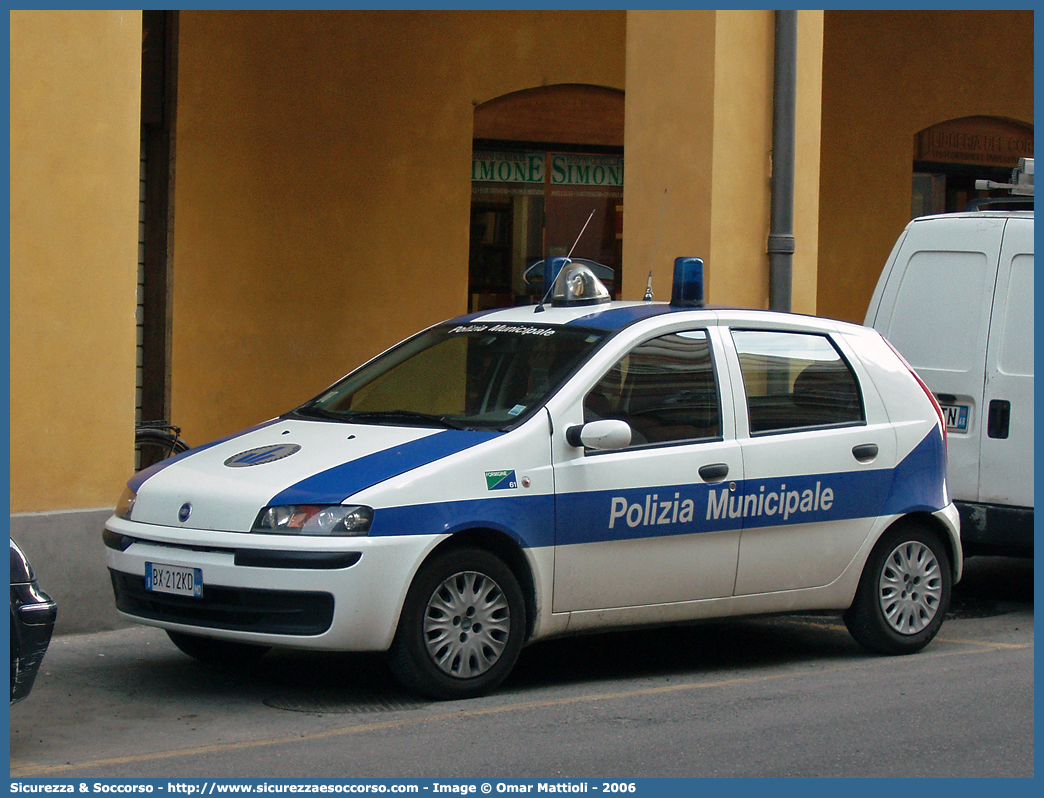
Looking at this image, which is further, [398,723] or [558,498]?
[558,498]

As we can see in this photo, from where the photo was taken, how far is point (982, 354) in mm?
8789

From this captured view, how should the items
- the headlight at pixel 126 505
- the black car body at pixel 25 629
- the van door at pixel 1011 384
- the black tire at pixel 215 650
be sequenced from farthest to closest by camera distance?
the van door at pixel 1011 384 < the black tire at pixel 215 650 < the headlight at pixel 126 505 < the black car body at pixel 25 629

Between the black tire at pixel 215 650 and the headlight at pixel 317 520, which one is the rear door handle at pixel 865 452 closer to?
→ the headlight at pixel 317 520

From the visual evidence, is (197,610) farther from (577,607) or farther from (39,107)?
(39,107)

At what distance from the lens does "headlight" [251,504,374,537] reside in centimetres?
580

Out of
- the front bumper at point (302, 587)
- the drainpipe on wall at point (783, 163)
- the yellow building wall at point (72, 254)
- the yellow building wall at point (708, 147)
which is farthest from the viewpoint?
the drainpipe on wall at point (783, 163)

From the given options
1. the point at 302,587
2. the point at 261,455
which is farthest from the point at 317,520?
the point at 261,455

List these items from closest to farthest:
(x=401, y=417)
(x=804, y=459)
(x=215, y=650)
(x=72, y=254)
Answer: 1. (x=401, y=417)
2. (x=215, y=650)
3. (x=804, y=459)
4. (x=72, y=254)

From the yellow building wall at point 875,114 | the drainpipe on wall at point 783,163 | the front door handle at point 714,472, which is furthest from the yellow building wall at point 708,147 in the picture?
the yellow building wall at point 875,114

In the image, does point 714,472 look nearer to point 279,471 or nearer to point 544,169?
point 279,471

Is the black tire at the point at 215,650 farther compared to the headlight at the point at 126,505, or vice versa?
the black tire at the point at 215,650

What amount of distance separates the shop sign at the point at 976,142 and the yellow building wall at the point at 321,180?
4.51m

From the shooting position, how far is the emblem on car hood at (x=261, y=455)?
6.26 metres

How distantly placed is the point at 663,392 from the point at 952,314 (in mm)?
2933
